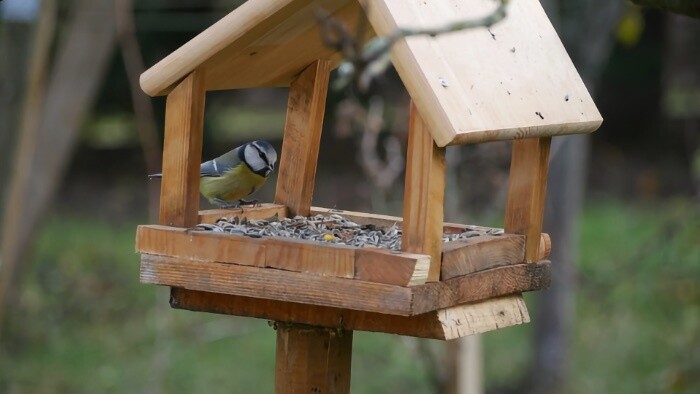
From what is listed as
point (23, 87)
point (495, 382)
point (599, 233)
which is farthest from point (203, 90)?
point (599, 233)

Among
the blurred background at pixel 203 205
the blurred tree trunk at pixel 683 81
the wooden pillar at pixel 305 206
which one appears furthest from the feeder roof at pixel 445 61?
the blurred tree trunk at pixel 683 81

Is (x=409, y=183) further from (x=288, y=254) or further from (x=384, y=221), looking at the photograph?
(x=384, y=221)

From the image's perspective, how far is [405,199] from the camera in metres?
2.49

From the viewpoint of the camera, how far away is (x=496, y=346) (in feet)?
25.4

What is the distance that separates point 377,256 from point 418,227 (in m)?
0.12

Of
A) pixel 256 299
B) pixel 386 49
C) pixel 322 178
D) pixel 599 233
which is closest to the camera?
pixel 386 49

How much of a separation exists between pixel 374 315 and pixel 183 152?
65 cm

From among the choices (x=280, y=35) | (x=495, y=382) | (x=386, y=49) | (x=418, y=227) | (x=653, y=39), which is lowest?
(x=495, y=382)

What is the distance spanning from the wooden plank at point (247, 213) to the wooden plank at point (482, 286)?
2.45 feet

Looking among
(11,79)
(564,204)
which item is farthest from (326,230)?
(564,204)

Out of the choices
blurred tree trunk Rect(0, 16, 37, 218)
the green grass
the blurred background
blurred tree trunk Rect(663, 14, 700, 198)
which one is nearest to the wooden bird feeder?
the blurred background

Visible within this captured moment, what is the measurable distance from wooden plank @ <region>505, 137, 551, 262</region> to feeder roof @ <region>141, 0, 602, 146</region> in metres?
0.15

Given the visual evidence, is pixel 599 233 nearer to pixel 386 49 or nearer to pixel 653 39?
pixel 653 39

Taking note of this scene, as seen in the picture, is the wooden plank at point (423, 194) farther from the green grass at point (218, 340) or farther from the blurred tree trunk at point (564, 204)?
the green grass at point (218, 340)
